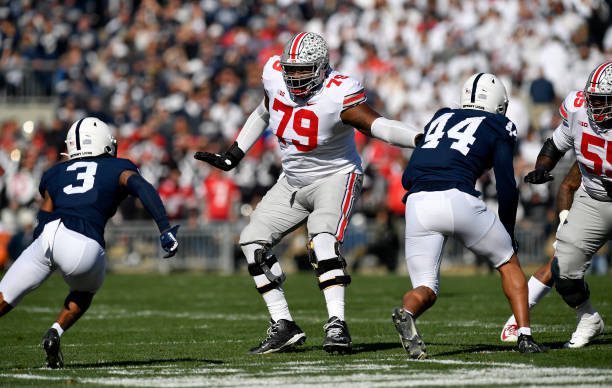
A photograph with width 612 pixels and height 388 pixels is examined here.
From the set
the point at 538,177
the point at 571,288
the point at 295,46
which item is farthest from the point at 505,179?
the point at 295,46

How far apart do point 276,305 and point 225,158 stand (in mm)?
1122

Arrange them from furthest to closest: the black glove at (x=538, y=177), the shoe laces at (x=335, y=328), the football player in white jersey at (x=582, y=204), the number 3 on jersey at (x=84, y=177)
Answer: the black glove at (x=538, y=177)
the football player in white jersey at (x=582, y=204)
the shoe laces at (x=335, y=328)
the number 3 on jersey at (x=84, y=177)

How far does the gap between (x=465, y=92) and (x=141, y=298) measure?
7.64 m

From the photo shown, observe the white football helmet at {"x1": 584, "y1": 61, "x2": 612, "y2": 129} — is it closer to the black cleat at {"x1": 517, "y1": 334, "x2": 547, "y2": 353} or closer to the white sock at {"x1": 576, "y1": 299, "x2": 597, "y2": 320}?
the white sock at {"x1": 576, "y1": 299, "x2": 597, "y2": 320}

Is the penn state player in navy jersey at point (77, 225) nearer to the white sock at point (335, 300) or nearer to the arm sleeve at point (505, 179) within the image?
A: the white sock at point (335, 300)

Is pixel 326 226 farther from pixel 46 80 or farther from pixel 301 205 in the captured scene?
pixel 46 80

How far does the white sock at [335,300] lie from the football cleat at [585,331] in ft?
4.95


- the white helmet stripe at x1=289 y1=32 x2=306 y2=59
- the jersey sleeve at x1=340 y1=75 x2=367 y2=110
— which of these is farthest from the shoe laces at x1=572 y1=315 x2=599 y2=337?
the white helmet stripe at x1=289 y1=32 x2=306 y2=59

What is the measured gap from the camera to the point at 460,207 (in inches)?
291

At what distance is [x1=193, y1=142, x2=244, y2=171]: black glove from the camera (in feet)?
28.2

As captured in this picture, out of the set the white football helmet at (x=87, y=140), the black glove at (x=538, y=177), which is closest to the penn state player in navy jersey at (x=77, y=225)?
the white football helmet at (x=87, y=140)

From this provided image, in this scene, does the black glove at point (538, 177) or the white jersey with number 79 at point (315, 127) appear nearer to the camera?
the black glove at point (538, 177)

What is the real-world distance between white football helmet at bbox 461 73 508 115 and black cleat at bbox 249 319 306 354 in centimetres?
194

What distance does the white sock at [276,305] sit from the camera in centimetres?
849
